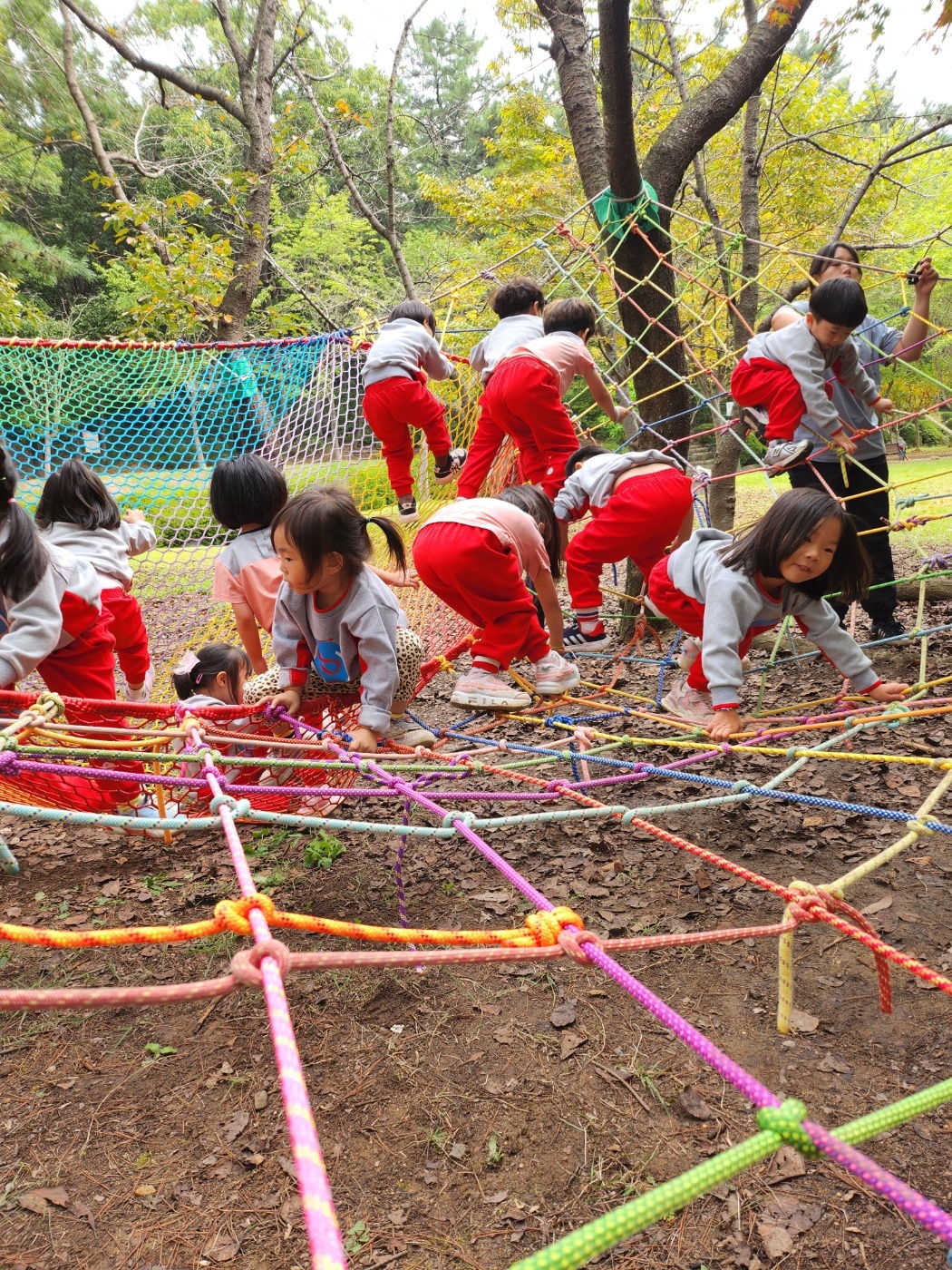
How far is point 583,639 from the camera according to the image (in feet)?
9.98

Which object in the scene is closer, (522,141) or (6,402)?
(6,402)

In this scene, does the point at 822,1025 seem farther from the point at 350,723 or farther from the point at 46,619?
Answer: the point at 46,619

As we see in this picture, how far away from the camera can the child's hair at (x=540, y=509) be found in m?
2.94

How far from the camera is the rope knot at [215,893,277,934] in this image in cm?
90

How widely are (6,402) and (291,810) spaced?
3048mm

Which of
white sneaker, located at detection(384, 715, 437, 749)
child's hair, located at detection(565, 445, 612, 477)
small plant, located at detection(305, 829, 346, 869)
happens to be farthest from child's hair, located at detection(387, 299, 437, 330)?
small plant, located at detection(305, 829, 346, 869)

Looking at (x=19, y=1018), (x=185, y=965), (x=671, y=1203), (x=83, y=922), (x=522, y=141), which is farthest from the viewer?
(x=522, y=141)

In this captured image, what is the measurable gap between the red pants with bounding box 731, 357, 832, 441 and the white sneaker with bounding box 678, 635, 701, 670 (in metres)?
0.83

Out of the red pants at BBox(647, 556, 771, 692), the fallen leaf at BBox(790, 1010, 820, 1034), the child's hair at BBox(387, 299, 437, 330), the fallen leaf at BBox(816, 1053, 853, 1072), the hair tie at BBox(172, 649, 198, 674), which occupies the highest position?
the child's hair at BBox(387, 299, 437, 330)

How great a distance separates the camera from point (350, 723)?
247 cm

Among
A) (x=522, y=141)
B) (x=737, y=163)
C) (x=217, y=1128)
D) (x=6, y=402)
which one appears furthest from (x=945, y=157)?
(x=217, y=1128)

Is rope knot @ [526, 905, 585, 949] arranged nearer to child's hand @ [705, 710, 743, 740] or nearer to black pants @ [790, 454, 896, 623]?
child's hand @ [705, 710, 743, 740]

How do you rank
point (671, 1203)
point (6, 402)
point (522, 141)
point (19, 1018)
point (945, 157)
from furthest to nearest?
point (945, 157) < point (522, 141) < point (6, 402) < point (19, 1018) < point (671, 1203)

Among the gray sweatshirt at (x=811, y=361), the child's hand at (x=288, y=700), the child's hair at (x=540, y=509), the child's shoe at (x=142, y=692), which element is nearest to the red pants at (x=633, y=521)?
the child's hair at (x=540, y=509)
